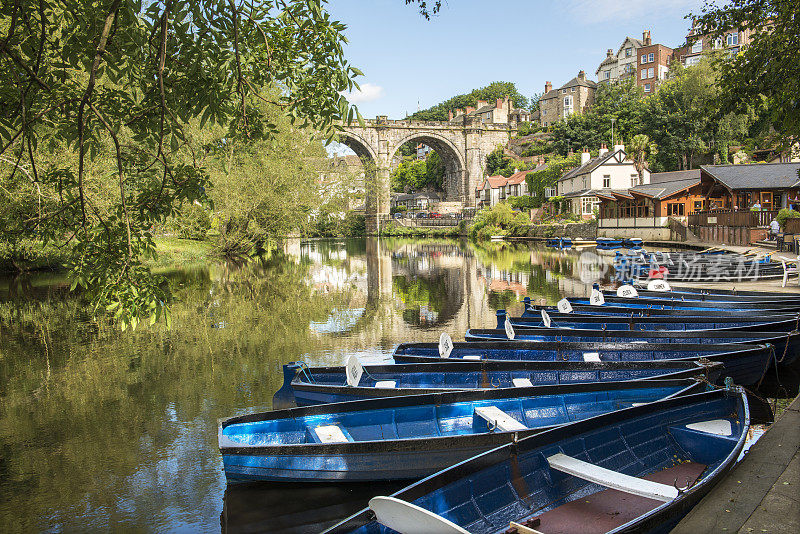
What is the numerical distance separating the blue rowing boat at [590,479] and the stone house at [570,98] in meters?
82.4

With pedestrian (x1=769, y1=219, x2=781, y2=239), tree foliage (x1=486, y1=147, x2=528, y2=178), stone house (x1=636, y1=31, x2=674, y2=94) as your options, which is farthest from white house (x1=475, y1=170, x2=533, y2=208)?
pedestrian (x1=769, y1=219, x2=781, y2=239)

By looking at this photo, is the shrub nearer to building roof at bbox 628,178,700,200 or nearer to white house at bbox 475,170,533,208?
building roof at bbox 628,178,700,200

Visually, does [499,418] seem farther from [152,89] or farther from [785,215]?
[785,215]

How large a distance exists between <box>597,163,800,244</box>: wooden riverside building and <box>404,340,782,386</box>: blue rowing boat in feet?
76.6

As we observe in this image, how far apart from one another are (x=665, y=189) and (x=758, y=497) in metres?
36.7

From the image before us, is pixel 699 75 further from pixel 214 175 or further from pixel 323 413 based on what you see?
pixel 323 413

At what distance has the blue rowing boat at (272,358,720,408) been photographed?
6688 mm

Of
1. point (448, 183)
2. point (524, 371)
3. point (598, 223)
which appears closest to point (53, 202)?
point (524, 371)

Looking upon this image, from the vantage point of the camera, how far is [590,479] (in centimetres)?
420

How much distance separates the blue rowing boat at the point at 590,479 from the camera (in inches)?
140

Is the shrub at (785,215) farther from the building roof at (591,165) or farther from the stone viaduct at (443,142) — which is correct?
the stone viaduct at (443,142)

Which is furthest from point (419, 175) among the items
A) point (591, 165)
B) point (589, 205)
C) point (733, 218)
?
point (733, 218)

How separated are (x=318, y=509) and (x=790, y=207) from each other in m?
32.3

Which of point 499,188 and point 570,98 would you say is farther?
point 570,98
